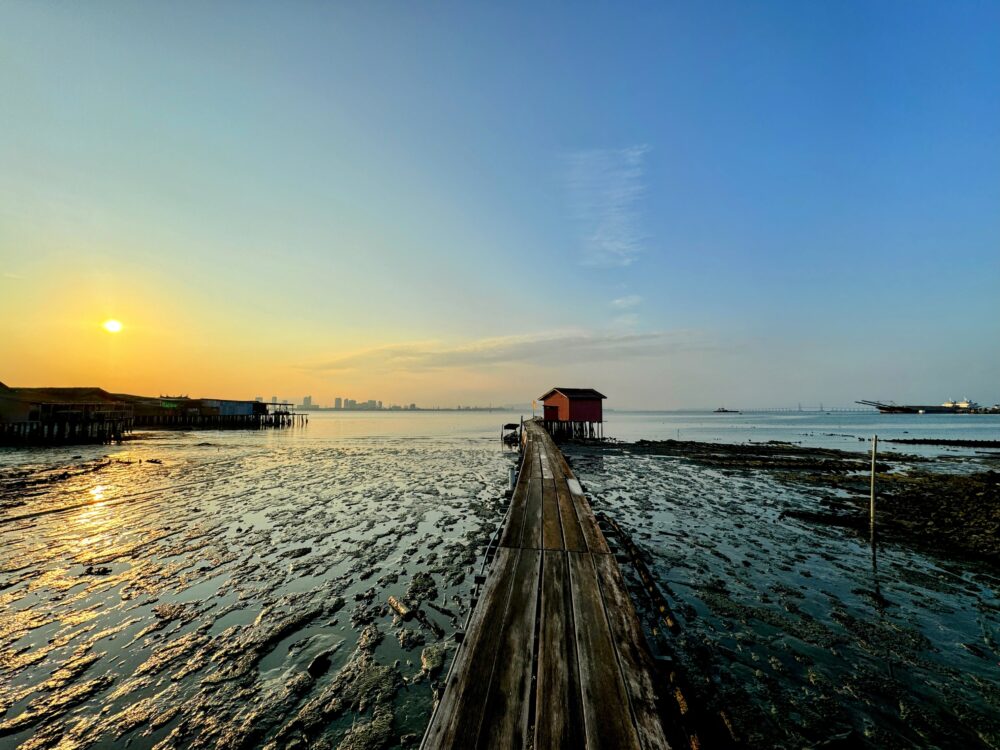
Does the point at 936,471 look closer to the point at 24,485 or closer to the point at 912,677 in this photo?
the point at 912,677

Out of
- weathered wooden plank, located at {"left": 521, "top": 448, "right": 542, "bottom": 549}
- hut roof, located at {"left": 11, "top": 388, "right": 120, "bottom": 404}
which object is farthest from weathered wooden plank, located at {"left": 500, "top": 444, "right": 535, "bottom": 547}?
hut roof, located at {"left": 11, "top": 388, "right": 120, "bottom": 404}

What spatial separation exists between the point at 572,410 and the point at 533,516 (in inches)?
1346

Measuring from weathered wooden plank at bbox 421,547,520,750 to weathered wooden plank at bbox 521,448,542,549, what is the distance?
2.23 meters

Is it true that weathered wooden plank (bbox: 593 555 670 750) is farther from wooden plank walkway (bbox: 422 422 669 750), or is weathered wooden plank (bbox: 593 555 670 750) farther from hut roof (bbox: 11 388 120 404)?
hut roof (bbox: 11 388 120 404)

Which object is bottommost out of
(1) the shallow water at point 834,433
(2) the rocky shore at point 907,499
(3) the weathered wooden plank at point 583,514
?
(1) the shallow water at point 834,433

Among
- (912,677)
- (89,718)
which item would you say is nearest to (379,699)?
(89,718)

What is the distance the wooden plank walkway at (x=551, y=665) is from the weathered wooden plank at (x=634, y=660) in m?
0.01

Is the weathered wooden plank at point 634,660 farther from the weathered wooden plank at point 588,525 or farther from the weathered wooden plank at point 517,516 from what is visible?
the weathered wooden plank at point 517,516

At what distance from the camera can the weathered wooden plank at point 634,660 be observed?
3590 mm

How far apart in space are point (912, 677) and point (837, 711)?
79.5 inches

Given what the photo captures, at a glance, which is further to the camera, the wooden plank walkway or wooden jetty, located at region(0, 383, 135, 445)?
wooden jetty, located at region(0, 383, 135, 445)

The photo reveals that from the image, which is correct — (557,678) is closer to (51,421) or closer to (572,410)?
(572,410)

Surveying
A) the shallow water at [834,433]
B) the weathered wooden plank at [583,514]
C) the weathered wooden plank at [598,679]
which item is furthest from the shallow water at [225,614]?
the shallow water at [834,433]

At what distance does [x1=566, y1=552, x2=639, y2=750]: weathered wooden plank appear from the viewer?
353 cm
